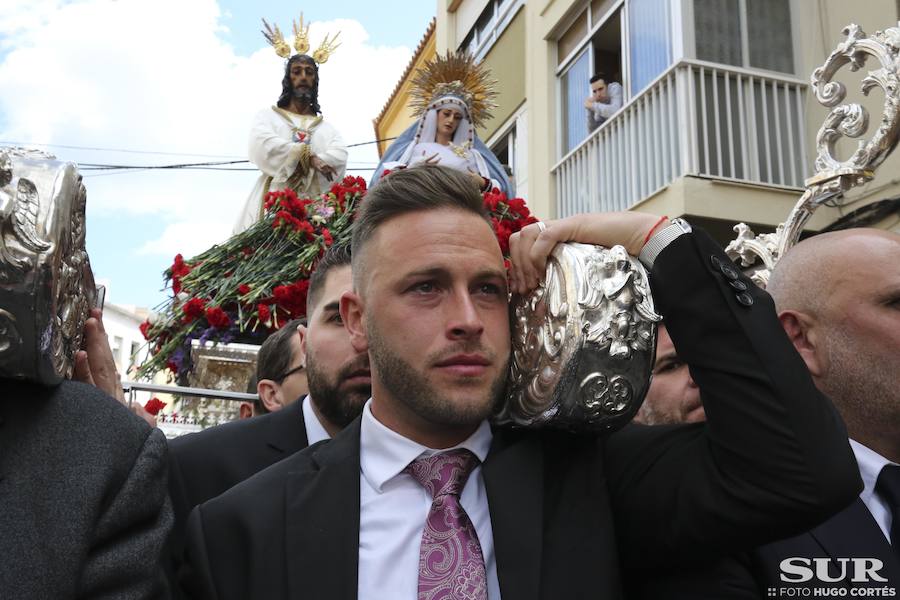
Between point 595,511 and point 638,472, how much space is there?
0.42ft

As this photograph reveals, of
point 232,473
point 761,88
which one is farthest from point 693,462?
point 761,88

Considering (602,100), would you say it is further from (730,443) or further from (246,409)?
(730,443)

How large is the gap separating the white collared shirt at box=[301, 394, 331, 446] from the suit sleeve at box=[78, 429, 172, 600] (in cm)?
115

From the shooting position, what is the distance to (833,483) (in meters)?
1.48

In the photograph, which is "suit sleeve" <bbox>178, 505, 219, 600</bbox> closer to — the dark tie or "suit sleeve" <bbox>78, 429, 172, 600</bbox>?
"suit sleeve" <bbox>78, 429, 172, 600</bbox>

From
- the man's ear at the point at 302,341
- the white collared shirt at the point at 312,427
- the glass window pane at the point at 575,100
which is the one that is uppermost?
the glass window pane at the point at 575,100

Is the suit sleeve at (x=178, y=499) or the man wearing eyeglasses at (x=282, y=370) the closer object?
the suit sleeve at (x=178, y=499)

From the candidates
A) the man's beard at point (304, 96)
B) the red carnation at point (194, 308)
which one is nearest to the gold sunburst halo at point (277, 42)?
the man's beard at point (304, 96)

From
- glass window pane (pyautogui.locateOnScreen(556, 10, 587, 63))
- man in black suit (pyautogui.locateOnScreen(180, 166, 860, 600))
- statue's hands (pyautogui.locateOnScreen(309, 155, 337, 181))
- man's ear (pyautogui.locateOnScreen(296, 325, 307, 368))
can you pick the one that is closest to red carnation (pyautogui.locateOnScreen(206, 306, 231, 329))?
man's ear (pyautogui.locateOnScreen(296, 325, 307, 368))

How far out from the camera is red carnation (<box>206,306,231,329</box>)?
13.7 ft

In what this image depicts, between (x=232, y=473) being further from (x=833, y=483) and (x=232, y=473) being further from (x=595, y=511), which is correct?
(x=833, y=483)

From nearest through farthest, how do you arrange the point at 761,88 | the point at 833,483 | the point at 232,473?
the point at 833,483 → the point at 232,473 → the point at 761,88

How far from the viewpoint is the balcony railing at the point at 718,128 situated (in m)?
8.54

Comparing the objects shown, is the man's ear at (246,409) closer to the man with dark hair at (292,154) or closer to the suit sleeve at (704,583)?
the man with dark hair at (292,154)
